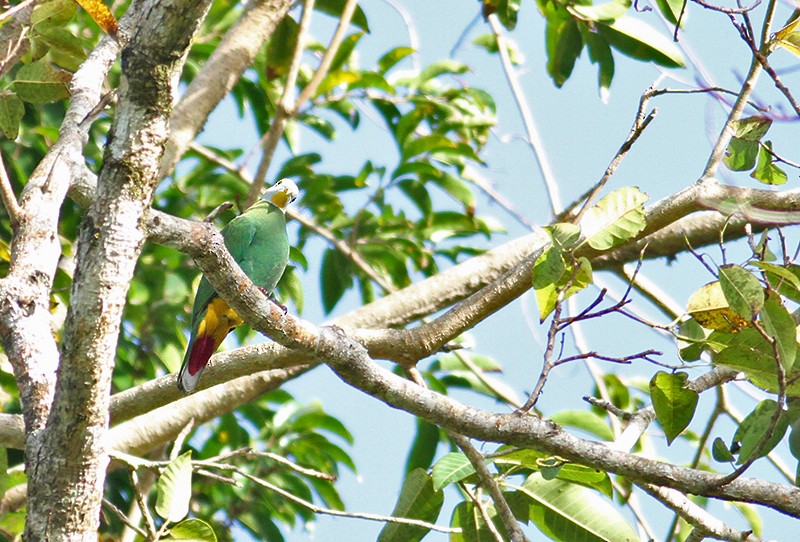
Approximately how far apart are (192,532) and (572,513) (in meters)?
1.05

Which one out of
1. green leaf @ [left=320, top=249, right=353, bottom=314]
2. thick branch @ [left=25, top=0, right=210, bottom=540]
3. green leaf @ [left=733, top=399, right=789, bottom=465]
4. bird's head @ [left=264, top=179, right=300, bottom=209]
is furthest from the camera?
green leaf @ [left=320, top=249, right=353, bottom=314]

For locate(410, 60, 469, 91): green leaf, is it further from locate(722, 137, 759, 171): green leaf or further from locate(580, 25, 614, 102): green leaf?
locate(722, 137, 759, 171): green leaf

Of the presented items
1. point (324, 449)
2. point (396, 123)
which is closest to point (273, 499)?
point (324, 449)

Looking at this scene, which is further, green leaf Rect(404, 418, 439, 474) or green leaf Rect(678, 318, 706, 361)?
green leaf Rect(404, 418, 439, 474)

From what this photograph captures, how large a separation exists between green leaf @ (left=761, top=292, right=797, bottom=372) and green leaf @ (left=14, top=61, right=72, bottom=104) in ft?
6.77

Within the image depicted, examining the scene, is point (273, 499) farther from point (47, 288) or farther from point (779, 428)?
point (779, 428)

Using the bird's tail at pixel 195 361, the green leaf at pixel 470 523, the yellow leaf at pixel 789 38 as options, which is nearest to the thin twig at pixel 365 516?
the green leaf at pixel 470 523

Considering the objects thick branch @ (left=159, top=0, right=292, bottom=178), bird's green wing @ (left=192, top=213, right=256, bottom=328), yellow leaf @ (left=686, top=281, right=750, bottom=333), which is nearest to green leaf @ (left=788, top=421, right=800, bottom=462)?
yellow leaf @ (left=686, top=281, right=750, bottom=333)

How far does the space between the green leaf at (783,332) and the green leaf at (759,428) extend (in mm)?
299

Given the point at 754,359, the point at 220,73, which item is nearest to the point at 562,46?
the point at 220,73

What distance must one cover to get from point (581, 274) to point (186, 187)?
291 cm

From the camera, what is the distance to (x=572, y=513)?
275 cm

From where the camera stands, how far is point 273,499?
15.9ft

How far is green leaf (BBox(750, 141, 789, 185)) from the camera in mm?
2611
